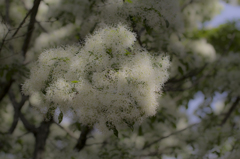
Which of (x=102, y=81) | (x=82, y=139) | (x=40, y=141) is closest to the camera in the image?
(x=102, y=81)

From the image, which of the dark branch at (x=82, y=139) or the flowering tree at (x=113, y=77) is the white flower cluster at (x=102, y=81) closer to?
the flowering tree at (x=113, y=77)

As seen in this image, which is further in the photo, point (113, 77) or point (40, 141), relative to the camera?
point (40, 141)

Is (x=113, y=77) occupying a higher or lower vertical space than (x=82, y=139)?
lower

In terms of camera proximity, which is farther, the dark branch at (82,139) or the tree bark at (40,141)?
the tree bark at (40,141)

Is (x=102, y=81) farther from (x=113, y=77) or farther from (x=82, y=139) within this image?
(x=82, y=139)

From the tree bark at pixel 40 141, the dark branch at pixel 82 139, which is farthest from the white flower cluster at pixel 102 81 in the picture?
the tree bark at pixel 40 141

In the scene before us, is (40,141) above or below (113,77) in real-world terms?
above

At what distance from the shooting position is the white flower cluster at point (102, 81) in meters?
2.67

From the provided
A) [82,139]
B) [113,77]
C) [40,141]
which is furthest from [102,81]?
[40,141]

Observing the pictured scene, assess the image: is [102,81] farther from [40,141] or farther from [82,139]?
[40,141]

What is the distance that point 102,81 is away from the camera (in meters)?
2.68

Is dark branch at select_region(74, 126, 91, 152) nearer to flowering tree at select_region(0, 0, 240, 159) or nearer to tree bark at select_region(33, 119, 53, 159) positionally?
flowering tree at select_region(0, 0, 240, 159)

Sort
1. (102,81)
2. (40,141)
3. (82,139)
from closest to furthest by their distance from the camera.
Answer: (102,81) → (82,139) → (40,141)

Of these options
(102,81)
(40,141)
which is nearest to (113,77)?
(102,81)
